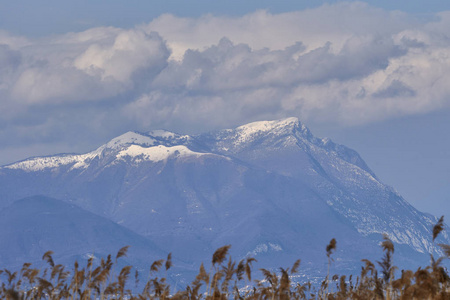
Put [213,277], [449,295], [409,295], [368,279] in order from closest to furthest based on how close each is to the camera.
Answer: [409,295] < [449,295] < [213,277] < [368,279]

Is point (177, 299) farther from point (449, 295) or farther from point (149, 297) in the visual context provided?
point (449, 295)

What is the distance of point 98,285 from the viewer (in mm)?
24375

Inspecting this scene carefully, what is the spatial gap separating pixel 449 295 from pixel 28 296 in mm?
12212

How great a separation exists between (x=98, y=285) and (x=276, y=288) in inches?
200

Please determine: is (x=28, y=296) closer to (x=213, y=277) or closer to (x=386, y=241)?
(x=213, y=277)

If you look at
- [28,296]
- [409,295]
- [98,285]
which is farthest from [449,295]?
[28,296]

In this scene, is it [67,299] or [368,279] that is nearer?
[67,299]

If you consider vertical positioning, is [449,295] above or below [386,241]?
below

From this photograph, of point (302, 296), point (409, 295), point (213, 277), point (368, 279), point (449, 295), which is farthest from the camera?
point (302, 296)

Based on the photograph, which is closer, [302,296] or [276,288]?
[276,288]

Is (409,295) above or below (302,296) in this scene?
below

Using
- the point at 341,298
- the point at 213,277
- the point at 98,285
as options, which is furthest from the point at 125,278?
the point at 341,298

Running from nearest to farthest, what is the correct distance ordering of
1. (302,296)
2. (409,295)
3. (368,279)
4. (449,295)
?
1. (409,295)
2. (449,295)
3. (368,279)
4. (302,296)

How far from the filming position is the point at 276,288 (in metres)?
23.1
